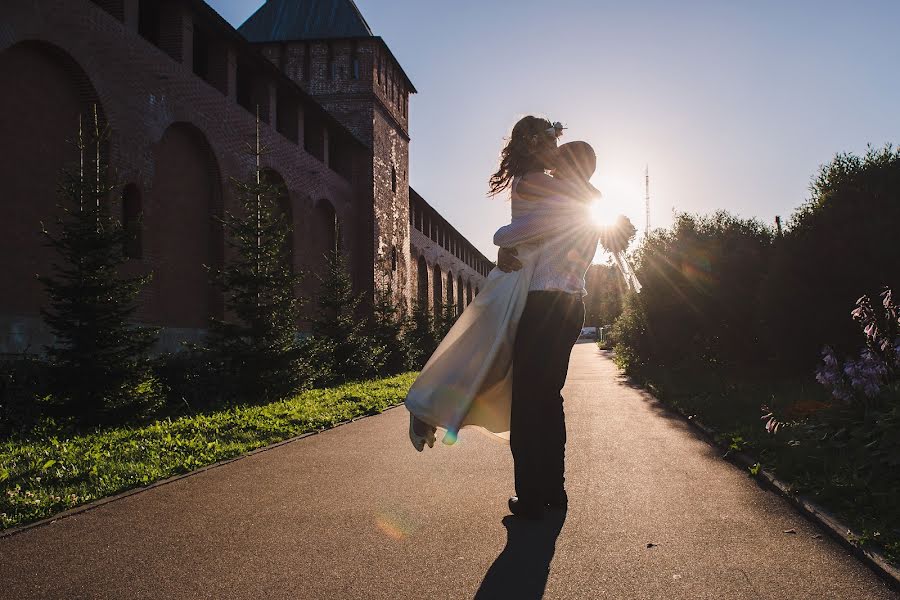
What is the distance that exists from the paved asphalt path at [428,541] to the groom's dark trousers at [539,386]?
0.32 metres

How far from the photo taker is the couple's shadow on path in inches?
107

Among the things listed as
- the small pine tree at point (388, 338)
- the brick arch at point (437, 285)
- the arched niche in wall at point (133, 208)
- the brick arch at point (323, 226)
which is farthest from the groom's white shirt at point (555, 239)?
the brick arch at point (437, 285)

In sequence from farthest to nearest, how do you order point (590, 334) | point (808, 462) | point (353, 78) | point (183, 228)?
point (590, 334) < point (353, 78) < point (183, 228) < point (808, 462)

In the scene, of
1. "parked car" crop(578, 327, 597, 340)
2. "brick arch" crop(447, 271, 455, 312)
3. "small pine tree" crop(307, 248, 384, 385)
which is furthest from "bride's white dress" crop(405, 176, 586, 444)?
"parked car" crop(578, 327, 597, 340)

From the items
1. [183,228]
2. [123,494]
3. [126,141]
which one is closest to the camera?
[123,494]

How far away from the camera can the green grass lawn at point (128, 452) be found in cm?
457

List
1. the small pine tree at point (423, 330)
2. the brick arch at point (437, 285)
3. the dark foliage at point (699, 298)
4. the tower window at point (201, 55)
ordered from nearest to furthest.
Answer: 1. the dark foliage at point (699, 298)
2. the tower window at point (201, 55)
3. the small pine tree at point (423, 330)
4. the brick arch at point (437, 285)

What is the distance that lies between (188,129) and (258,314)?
23.7 ft

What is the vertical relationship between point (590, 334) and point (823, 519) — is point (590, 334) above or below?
below

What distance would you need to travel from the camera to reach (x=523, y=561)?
307 cm

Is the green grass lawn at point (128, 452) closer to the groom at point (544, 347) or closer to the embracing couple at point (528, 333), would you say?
the embracing couple at point (528, 333)

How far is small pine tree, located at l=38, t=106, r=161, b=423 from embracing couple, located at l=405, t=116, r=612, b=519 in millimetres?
6254

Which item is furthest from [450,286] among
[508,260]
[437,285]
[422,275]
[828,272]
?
[508,260]

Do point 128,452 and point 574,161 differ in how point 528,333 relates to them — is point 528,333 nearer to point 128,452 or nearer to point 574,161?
point 574,161
